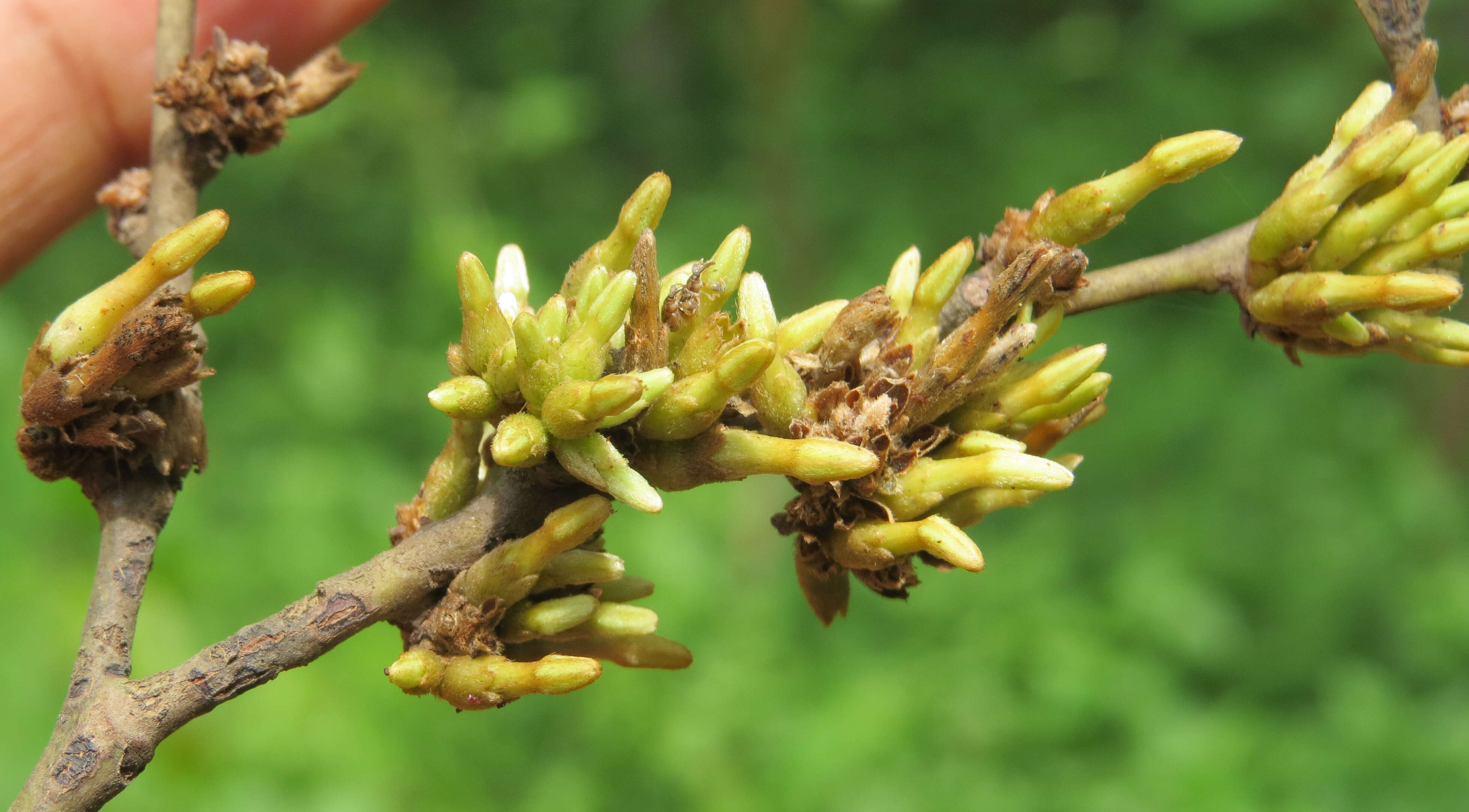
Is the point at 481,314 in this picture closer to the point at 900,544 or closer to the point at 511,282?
the point at 511,282

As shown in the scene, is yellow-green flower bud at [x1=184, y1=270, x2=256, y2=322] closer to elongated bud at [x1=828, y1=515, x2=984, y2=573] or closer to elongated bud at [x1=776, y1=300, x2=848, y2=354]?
elongated bud at [x1=776, y1=300, x2=848, y2=354]

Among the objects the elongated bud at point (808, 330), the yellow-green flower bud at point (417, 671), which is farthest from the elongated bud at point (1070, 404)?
the yellow-green flower bud at point (417, 671)

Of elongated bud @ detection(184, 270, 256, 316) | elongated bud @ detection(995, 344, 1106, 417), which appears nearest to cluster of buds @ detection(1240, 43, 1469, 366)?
elongated bud @ detection(995, 344, 1106, 417)

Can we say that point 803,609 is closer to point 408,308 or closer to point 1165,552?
point 1165,552

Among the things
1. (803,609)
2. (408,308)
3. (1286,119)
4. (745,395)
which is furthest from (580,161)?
(745,395)

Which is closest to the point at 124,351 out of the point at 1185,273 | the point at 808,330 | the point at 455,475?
the point at 455,475

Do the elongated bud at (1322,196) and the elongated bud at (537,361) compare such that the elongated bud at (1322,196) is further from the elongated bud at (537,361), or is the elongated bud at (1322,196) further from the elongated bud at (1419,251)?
the elongated bud at (537,361)
